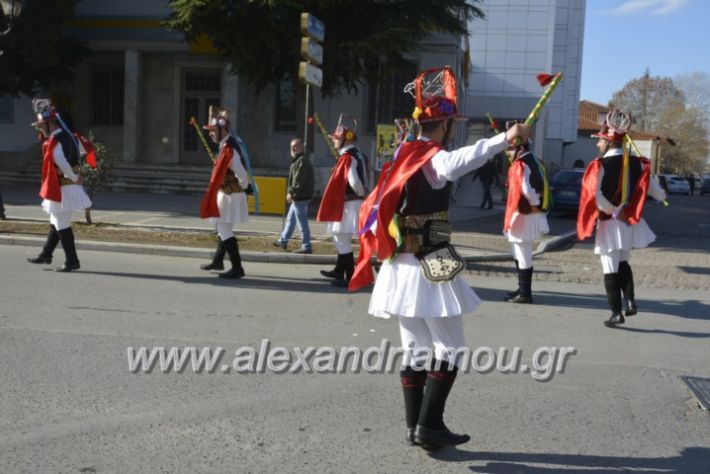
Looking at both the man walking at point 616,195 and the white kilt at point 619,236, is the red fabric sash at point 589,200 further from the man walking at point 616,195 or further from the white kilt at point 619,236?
the white kilt at point 619,236

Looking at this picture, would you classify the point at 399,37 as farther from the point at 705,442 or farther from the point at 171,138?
the point at 705,442

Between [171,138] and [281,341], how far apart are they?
2336 centimetres

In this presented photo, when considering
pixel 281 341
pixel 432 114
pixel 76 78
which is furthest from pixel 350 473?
pixel 76 78

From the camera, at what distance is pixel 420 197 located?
441cm

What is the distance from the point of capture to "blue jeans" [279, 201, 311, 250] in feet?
41.1

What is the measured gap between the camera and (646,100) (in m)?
88.5

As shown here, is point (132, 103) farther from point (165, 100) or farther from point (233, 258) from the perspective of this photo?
point (233, 258)

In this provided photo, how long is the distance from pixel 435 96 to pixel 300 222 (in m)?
8.26

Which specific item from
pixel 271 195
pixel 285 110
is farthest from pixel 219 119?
pixel 285 110

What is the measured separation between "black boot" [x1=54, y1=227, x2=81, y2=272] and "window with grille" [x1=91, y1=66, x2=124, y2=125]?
20.9 meters

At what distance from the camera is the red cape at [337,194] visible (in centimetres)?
998

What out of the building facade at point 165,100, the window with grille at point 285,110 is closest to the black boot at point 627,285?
the building facade at point 165,100

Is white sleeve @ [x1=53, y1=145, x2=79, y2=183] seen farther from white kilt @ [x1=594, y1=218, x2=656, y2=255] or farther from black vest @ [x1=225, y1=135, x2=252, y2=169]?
white kilt @ [x1=594, y1=218, x2=656, y2=255]

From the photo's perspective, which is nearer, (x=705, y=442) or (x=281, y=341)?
(x=705, y=442)
